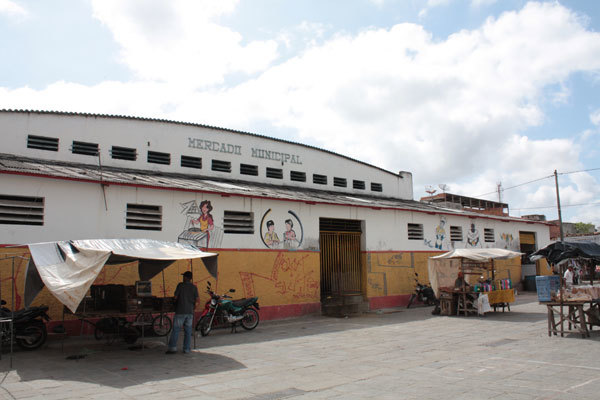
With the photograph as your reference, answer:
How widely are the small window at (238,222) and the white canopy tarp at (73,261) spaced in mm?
4308

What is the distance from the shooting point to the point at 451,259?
52.5 ft

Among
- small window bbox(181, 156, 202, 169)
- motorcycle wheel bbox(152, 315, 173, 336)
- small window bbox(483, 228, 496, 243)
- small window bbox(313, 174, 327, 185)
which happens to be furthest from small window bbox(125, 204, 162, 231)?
small window bbox(483, 228, 496, 243)

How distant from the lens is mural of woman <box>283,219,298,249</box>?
49.6 ft

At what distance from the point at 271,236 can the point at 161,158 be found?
5740 mm

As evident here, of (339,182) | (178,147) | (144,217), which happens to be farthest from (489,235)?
(144,217)

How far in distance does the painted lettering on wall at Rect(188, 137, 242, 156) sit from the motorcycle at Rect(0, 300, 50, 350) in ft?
30.7

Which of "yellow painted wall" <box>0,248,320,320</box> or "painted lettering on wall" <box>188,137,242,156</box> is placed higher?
"painted lettering on wall" <box>188,137,242,156</box>

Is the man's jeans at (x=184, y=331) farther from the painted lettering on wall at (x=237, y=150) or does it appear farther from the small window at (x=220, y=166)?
the painted lettering on wall at (x=237, y=150)

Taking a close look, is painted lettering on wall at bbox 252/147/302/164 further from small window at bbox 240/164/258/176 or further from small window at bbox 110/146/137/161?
small window at bbox 110/146/137/161

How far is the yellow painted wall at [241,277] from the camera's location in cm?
1081

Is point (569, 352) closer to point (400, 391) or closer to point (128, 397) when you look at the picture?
point (400, 391)

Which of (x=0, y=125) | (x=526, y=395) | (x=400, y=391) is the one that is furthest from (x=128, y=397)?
(x=0, y=125)

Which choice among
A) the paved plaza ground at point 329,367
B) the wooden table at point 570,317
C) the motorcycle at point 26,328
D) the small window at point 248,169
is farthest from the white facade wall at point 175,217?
the wooden table at point 570,317

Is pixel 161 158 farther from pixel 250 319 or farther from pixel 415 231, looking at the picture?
pixel 415 231
